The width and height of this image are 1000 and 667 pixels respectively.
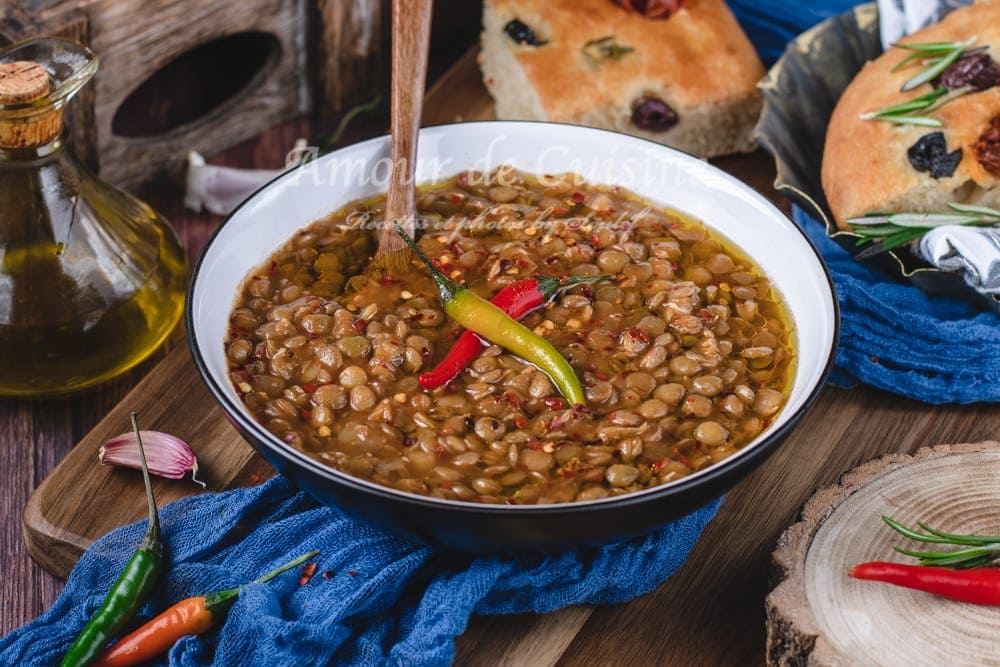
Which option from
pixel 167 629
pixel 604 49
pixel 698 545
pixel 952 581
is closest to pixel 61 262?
pixel 167 629

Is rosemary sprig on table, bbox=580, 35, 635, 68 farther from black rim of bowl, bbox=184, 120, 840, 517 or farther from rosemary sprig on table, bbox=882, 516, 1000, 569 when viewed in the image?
rosemary sprig on table, bbox=882, 516, 1000, 569

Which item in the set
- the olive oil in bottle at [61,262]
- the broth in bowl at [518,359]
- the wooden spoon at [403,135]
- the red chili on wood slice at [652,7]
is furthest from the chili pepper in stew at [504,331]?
the red chili on wood slice at [652,7]

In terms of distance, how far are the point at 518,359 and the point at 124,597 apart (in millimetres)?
1264

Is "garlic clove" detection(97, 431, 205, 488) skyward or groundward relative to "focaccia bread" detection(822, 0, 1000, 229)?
groundward

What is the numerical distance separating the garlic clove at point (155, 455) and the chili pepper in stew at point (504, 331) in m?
0.95

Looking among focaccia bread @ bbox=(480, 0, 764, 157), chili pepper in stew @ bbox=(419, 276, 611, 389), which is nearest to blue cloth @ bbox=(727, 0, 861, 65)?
focaccia bread @ bbox=(480, 0, 764, 157)

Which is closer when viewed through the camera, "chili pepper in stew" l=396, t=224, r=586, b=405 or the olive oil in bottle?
"chili pepper in stew" l=396, t=224, r=586, b=405

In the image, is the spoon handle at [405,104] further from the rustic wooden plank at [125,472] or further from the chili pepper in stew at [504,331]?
the rustic wooden plank at [125,472]

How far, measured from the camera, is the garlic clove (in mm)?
3639

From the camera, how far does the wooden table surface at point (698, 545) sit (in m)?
3.24

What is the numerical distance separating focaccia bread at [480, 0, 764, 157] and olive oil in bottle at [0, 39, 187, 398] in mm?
1901

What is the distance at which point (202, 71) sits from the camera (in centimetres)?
563

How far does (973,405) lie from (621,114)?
6.32ft

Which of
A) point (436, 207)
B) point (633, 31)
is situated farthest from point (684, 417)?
point (633, 31)
